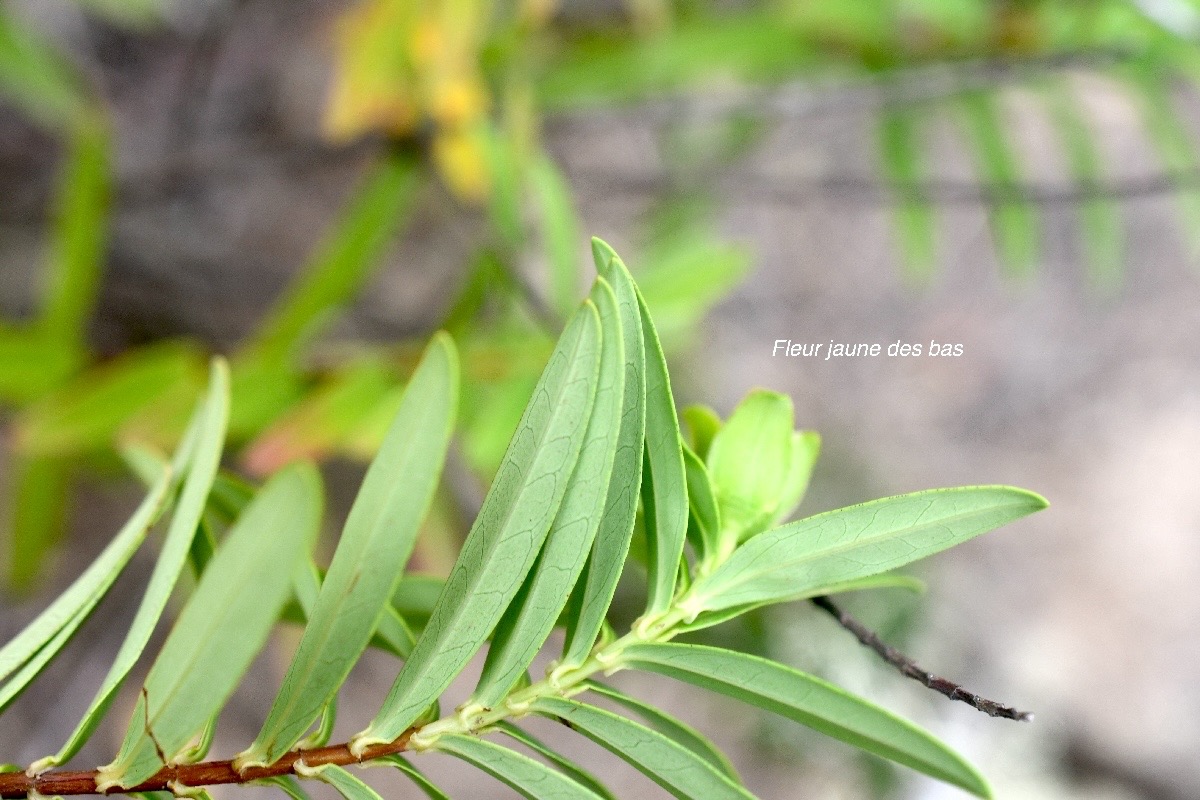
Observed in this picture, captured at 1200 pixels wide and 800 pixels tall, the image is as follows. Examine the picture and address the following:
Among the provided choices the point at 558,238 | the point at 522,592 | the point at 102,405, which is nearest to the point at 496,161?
the point at 558,238

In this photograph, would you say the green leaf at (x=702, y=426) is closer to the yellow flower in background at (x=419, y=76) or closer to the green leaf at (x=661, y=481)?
the green leaf at (x=661, y=481)

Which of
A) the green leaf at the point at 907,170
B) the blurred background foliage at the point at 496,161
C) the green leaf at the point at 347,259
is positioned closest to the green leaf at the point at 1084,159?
the blurred background foliage at the point at 496,161

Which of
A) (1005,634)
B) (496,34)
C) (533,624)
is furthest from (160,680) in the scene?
(1005,634)

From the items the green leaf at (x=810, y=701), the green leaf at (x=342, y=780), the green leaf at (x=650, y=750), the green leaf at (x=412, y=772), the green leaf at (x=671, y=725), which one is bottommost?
the green leaf at (x=342, y=780)

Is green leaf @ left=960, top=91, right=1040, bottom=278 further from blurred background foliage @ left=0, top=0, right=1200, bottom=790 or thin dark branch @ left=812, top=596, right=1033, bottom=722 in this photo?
thin dark branch @ left=812, top=596, right=1033, bottom=722

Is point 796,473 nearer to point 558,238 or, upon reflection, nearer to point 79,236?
point 558,238

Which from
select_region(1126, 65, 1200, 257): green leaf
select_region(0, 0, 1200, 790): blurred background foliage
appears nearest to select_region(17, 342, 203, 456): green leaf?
select_region(0, 0, 1200, 790): blurred background foliage
